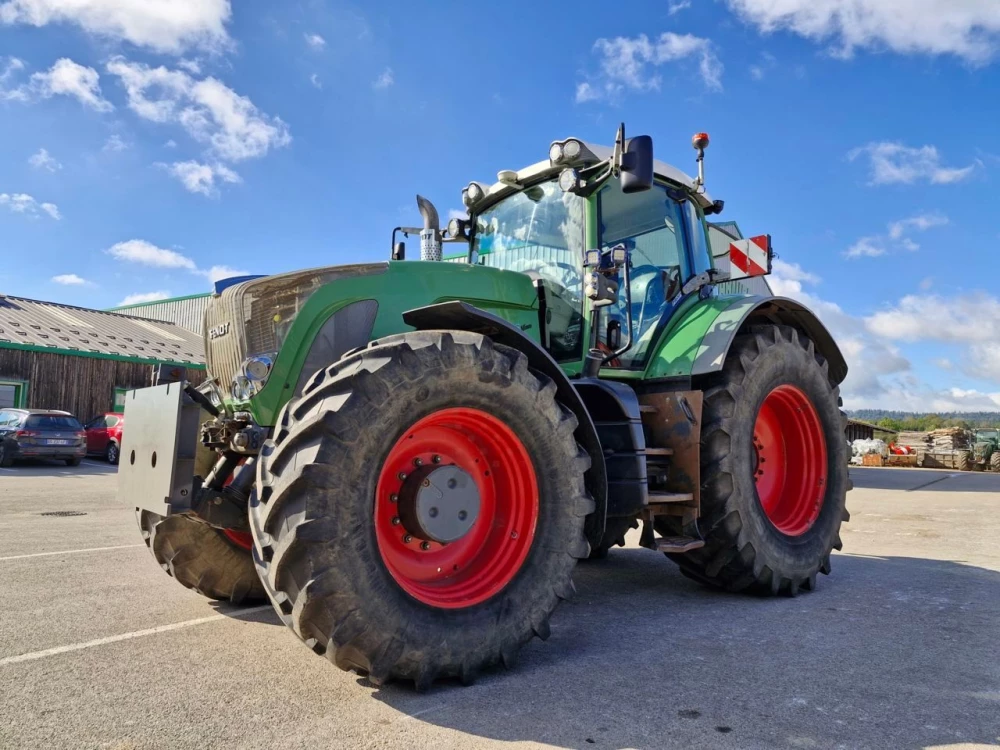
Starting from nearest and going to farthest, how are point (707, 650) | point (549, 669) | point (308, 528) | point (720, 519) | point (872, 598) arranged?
1. point (308, 528)
2. point (549, 669)
3. point (707, 650)
4. point (720, 519)
5. point (872, 598)

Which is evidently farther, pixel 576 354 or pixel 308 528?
pixel 576 354

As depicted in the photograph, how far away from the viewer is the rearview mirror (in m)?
4.12

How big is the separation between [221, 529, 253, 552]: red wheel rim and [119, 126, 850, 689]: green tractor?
2 cm

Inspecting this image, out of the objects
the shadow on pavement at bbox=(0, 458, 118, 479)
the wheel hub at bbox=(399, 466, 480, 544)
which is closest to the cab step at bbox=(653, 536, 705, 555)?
the wheel hub at bbox=(399, 466, 480, 544)

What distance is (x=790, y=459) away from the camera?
5.71 metres

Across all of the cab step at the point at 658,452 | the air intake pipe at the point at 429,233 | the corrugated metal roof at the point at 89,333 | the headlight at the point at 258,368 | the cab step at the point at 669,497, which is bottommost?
the cab step at the point at 669,497

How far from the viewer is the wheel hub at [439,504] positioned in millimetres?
3236

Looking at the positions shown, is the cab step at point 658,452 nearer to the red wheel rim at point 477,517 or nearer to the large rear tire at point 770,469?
the large rear tire at point 770,469

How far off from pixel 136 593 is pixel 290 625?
2418 mm

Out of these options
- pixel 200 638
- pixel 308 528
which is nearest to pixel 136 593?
pixel 200 638

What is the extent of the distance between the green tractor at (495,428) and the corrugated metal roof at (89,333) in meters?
18.0

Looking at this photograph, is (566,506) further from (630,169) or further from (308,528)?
(630,169)

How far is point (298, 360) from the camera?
3.66 m

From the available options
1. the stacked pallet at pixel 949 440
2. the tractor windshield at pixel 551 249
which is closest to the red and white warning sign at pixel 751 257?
the tractor windshield at pixel 551 249
